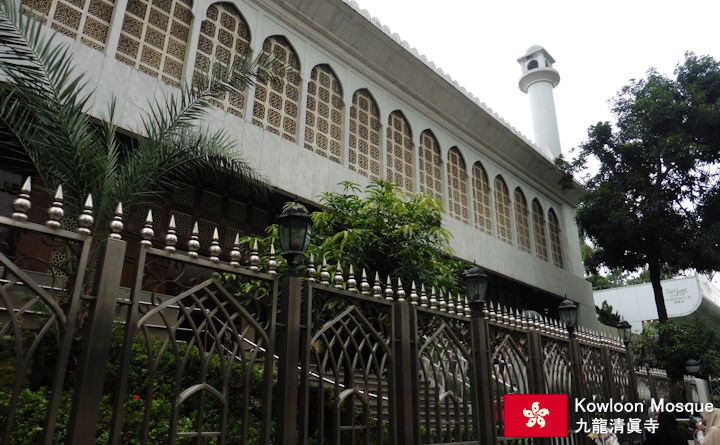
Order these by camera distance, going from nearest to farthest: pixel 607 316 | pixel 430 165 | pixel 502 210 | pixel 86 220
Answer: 1. pixel 86 220
2. pixel 430 165
3. pixel 502 210
4. pixel 607 316

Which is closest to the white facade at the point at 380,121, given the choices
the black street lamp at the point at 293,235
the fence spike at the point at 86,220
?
the black street lamp at the point at 293,235

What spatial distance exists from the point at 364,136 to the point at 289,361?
26.9 feet

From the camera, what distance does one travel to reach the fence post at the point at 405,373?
3.62m

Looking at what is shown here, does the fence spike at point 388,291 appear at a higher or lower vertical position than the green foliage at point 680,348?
lower

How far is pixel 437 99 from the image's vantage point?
12.7 metres

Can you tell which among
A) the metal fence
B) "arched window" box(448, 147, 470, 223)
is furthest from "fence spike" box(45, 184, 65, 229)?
"arched window" box(448, 147, 470, 223)

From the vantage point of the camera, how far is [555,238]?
17.1 meters

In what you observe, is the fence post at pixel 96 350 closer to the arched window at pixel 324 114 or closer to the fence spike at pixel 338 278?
the fence spike at pixel 338 278

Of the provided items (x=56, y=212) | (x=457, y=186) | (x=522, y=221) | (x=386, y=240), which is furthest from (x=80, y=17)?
(x=522, y=221)

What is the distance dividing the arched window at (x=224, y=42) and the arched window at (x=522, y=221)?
9.38 meters

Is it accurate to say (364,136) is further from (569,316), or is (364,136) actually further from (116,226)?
(116,226)

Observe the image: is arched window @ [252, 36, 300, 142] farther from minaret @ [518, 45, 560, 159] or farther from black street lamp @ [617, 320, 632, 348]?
minaret @ [518, 45, 560, 159]

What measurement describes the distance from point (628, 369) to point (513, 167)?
8688 millimetres

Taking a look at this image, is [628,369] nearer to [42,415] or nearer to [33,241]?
[42,415]
